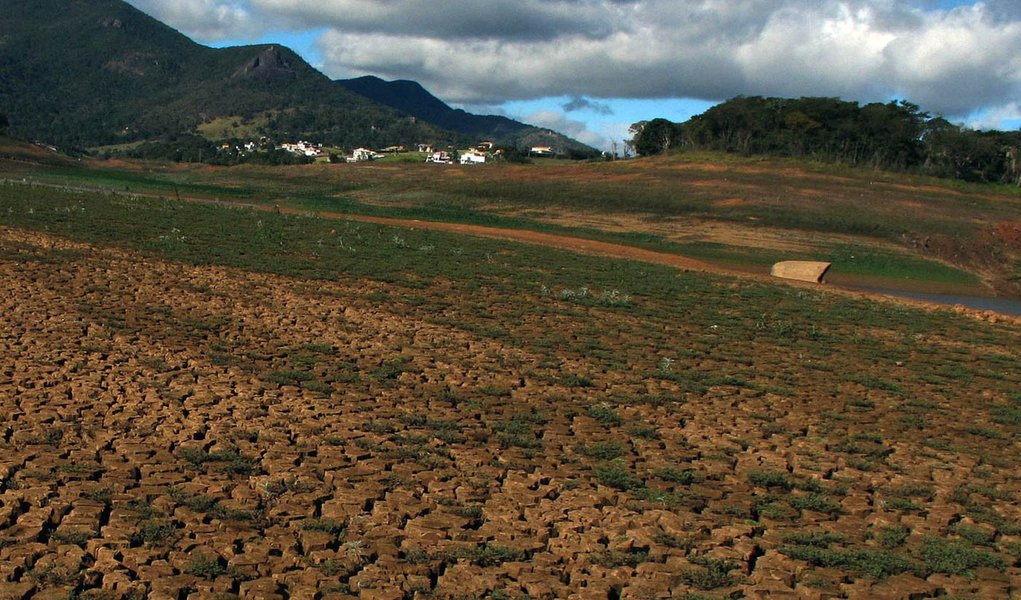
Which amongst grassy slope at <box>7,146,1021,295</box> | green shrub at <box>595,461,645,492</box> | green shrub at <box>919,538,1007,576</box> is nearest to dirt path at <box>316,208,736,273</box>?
grassy slope at <box>7,146,1021,295</box>

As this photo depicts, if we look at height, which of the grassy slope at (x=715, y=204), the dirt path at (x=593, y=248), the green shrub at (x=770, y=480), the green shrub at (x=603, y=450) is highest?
the grassy slope at (x=715, y=204)

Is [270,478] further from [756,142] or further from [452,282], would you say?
[756,142]

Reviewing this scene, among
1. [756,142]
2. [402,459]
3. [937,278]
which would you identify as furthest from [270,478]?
[756,142]

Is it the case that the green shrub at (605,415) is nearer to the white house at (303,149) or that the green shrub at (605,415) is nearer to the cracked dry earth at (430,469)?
the cracked dry earth at (430,469)

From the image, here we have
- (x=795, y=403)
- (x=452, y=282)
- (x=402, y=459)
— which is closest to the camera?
(x=402, y=459)

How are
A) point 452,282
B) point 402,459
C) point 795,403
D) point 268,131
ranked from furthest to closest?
point 268,131
point 452,282
point 795,403
point 402,459

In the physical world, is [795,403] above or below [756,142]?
below

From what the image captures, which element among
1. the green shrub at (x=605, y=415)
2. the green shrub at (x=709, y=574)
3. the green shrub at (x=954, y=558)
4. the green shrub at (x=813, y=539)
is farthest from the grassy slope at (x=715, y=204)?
the green shrub at (x=709, y=574)

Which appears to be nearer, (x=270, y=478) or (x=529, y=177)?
(x=270, y=478)
